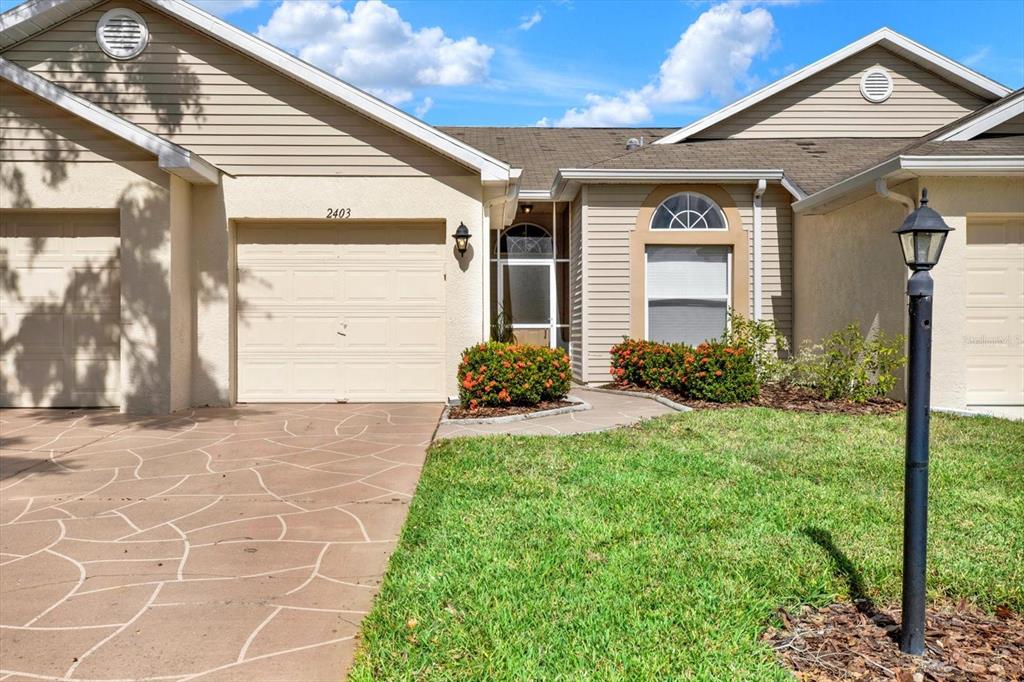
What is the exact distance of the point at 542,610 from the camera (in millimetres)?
3346

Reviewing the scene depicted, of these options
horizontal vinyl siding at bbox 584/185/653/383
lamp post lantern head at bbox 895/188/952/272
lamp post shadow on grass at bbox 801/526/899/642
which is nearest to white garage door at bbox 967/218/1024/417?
horizontal vinyl siding at bbox 584/185/653/383

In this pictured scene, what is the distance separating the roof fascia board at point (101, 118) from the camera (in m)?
8.87

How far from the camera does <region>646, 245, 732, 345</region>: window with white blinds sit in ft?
41.9

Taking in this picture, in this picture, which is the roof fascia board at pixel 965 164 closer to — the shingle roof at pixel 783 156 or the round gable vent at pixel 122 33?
the shingle roof at pixel 783 156

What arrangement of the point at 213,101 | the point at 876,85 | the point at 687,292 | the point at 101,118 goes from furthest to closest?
the point at 876,85 < the point at 687,292 < the point at 213,101 < the point at 101,118

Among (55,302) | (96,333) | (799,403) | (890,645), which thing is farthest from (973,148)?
(55,302)

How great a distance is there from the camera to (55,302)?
9547 mm

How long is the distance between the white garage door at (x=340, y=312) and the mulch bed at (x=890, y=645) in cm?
751

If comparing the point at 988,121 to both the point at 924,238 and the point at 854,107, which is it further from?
the point at 924,238

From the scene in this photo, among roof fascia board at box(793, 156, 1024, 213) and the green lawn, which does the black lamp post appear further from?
roof fascia board at box(793, 156, 1024, 213)

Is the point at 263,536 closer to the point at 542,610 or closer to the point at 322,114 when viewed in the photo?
the point at 542,610

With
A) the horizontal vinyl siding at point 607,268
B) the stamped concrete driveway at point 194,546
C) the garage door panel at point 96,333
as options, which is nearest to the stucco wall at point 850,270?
the horizontal vinyl siding at point 607,268

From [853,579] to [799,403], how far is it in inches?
252

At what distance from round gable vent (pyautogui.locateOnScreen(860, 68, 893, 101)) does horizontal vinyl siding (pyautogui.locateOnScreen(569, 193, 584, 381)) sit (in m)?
6.28
